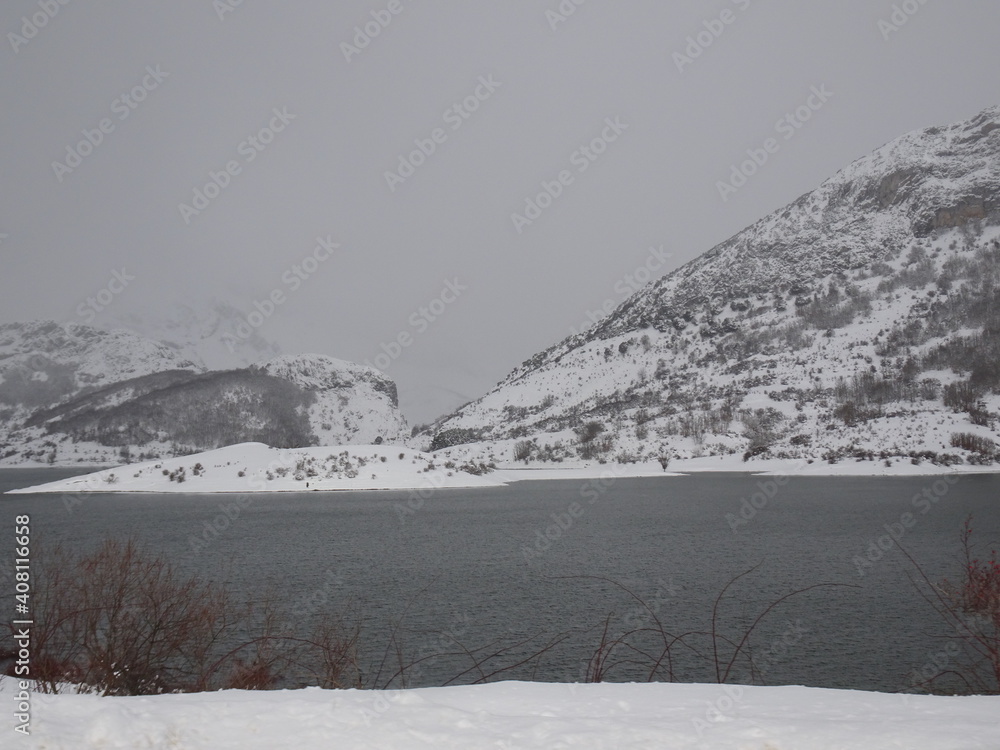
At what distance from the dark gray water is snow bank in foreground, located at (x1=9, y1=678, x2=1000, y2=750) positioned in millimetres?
4529

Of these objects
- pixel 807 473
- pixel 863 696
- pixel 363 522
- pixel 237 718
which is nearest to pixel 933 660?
pixel 863 696

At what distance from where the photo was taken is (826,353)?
139 metres

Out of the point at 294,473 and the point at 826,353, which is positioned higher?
the point at 826,353

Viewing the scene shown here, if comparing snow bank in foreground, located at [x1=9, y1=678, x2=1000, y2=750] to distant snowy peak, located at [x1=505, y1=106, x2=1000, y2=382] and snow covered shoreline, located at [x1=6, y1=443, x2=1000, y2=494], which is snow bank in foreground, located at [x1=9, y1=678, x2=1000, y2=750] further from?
distant snowy peak, located at [x1=505, y1=106, x2=1000, y2=382]

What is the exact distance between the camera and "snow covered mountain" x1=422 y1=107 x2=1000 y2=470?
10475 centimetres

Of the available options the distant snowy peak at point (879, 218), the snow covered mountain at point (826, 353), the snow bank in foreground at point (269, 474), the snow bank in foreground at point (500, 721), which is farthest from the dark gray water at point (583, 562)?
the distant snowy peak at point (879, 218)

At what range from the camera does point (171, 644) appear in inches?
324

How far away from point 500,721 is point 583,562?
18.4m

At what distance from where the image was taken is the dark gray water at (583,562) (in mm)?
13430

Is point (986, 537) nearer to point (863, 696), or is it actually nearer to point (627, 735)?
point (863, 696)

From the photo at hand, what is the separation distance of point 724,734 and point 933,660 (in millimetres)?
9114

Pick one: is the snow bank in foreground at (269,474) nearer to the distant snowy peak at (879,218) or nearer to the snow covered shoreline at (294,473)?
the snow covered shoreline at (294,473)

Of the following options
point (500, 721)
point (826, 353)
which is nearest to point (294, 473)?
point (500, 721)

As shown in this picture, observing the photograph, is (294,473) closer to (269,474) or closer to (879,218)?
(269,474)
